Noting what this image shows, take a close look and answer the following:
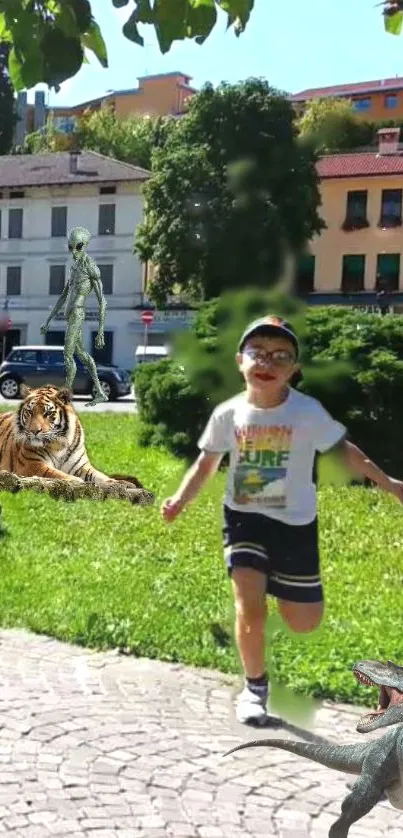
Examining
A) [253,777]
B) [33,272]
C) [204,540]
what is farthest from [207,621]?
[33,272]

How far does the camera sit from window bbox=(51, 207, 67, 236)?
5310 millimetres

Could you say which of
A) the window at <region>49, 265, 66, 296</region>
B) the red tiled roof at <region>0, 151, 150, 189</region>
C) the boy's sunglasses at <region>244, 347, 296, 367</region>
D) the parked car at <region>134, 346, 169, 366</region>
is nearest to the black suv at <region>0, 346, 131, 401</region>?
the window at <region>49, 265, 66, 296</region>

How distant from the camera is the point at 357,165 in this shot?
3.05 m

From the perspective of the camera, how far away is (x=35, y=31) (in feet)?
8.88

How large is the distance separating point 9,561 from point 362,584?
210 centimetres

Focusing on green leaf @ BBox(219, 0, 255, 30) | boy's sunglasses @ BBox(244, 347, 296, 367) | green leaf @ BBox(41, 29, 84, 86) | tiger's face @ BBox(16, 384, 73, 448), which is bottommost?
tiger's face @ BBox(16, 384, 73, 448)

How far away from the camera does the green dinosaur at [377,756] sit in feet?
6.70

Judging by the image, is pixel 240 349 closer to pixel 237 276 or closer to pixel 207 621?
pixel 237 276

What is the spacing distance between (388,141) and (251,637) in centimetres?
169

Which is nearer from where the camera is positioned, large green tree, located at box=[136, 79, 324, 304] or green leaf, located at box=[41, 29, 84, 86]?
green leaf, located at box=[41, 29, 84, 86]

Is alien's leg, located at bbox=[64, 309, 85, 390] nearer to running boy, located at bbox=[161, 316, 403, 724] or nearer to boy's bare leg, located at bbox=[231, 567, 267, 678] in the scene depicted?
running boy, located at bbox=[161, 316, 403, 724]

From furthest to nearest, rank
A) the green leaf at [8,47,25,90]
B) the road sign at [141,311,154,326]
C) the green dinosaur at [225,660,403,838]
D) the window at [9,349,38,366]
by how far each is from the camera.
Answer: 1. the window at [9,349,38,366]
2. the road sign at [141,311,154,326]
3. the green leaf at [8,47,25,90]
4. the green dinosaur at [225,660,403,838]

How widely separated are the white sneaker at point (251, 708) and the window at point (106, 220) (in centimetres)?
253

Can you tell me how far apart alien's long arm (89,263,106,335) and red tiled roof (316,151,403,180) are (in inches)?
90.6
